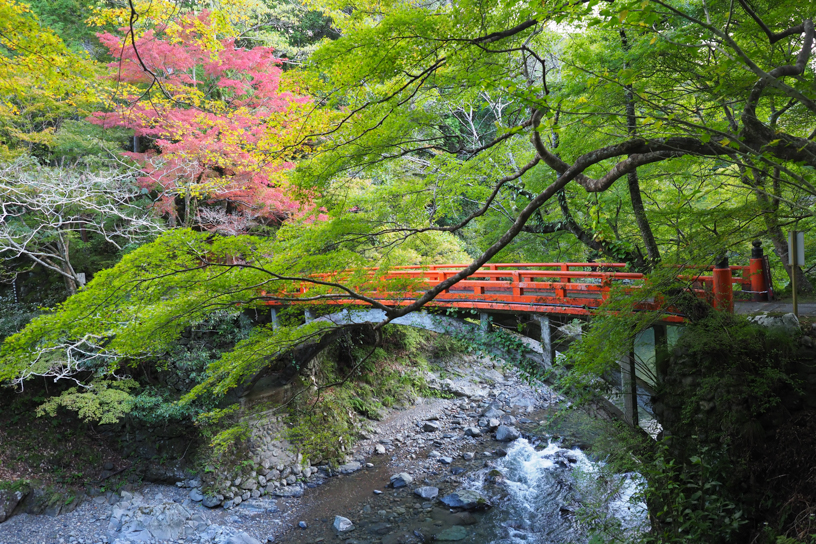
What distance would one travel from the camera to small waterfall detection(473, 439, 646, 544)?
23.3 ft

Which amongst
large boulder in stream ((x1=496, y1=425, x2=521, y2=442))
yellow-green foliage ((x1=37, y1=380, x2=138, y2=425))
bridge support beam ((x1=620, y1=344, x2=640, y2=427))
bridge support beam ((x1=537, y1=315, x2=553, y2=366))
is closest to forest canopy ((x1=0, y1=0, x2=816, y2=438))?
yellow-green foliage ((x1=37, y1=380, x2=138, y2=425))

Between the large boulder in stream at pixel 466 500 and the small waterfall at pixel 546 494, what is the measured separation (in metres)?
0.27

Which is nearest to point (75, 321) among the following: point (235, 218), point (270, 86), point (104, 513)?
point (104, 513)

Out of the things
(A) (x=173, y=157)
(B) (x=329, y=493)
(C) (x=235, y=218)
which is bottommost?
(B) (x=329, y=493)

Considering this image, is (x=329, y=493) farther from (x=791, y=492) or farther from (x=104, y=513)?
(x=791, y=492)

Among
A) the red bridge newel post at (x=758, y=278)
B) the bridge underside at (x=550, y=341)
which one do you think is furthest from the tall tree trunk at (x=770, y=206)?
the bridge underside at (x=550, y=341)

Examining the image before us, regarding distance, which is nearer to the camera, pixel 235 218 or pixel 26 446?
pixel 26 446

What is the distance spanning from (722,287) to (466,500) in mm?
6083

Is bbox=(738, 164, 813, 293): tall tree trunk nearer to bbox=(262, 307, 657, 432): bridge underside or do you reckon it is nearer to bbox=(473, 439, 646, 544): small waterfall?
bbox=(262, 307, 657, 432): bridge underside

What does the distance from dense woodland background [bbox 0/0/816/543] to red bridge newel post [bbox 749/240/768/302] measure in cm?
31

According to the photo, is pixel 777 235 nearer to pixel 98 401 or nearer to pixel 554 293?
pixel 554 293

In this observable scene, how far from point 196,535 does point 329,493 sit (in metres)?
2.63

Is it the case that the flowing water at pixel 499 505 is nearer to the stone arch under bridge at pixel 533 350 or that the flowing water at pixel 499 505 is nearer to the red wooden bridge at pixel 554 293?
the stone arch under bridge at pixel 533 350

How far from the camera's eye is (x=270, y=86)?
37.4ft
